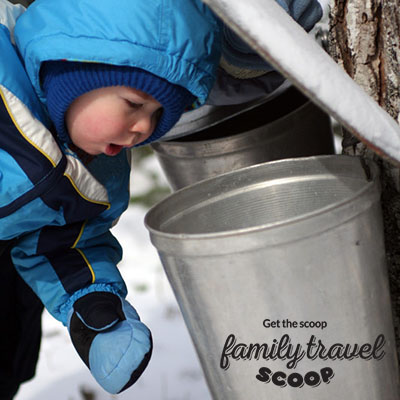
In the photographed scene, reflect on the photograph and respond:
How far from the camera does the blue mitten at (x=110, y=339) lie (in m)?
1.43

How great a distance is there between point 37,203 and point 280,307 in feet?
1.84

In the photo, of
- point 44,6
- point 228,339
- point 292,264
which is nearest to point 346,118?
point 292,264

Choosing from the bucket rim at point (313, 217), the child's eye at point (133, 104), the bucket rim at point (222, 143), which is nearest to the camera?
the bucket rim at point (313, 217)

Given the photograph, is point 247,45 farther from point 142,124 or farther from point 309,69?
point 309,69

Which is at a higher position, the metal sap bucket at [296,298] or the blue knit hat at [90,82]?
the blue knit hat at [90,82]

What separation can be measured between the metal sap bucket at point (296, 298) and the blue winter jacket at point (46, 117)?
9.3 inches

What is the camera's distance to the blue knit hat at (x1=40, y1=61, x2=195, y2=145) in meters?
1.33

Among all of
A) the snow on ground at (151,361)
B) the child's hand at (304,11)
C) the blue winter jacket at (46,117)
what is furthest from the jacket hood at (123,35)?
the snow on ground at (151,361)

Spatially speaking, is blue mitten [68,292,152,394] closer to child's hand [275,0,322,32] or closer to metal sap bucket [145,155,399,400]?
metal sap bucket [145,155,399,400]

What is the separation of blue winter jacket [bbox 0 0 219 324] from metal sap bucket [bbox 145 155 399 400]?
0.78ft

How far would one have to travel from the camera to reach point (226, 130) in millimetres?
2168

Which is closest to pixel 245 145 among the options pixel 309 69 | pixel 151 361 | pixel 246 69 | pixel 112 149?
pixel 246 69

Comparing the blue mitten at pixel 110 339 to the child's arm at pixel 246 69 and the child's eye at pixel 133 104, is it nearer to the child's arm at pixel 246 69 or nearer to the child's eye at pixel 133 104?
the child's eye at pixel 133 104

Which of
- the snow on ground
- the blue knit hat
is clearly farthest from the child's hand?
the snow on ground
